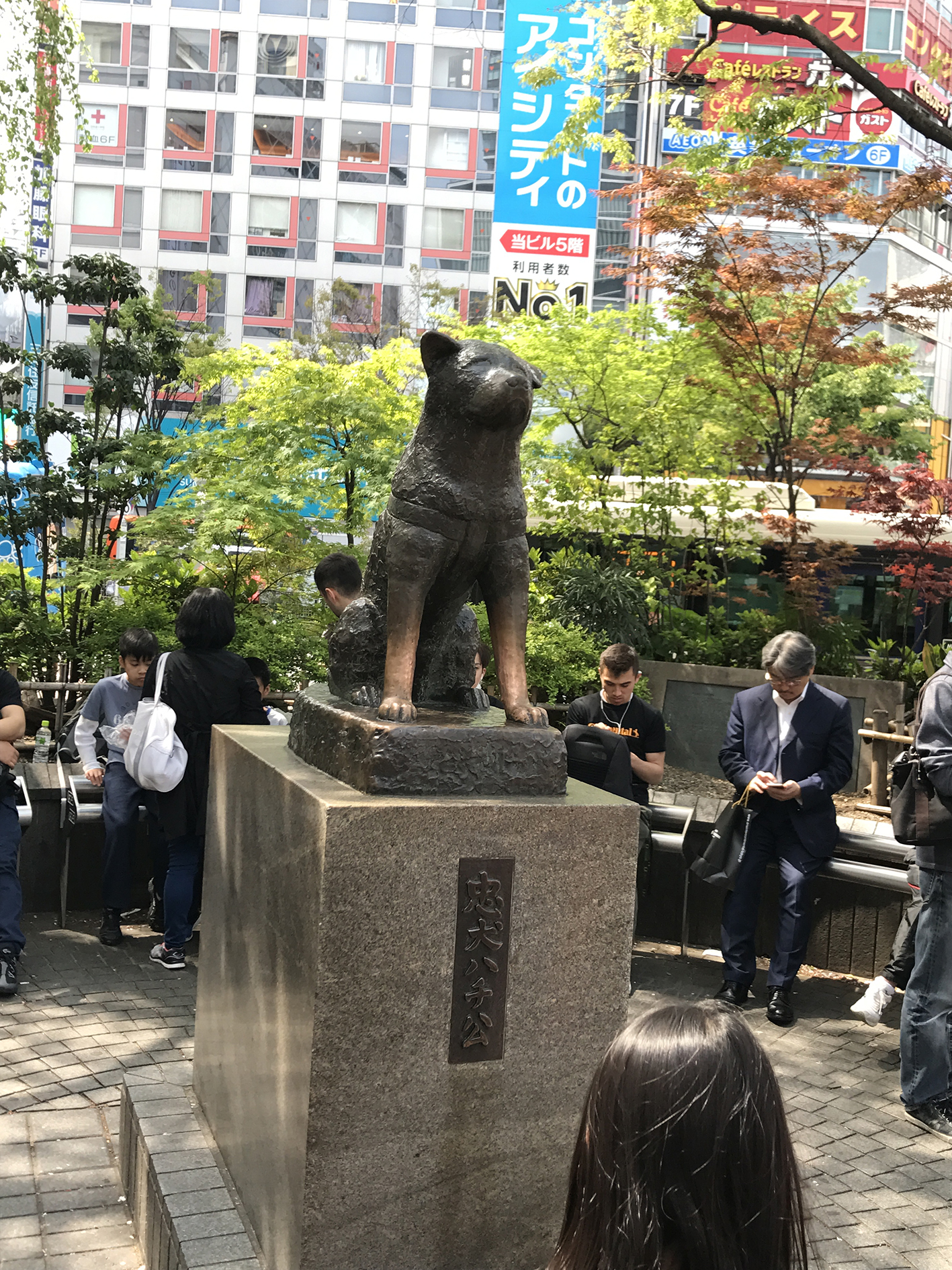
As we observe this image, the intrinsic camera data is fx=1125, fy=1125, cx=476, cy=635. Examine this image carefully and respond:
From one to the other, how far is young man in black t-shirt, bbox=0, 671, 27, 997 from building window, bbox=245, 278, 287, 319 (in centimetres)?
3226

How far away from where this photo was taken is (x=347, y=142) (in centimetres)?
3603

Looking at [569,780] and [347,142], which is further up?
[347,142]

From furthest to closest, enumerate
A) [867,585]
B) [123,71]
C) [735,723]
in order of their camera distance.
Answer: [123,71] → [867,585] → [735,723]

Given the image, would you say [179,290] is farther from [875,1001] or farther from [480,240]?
[875,1001]

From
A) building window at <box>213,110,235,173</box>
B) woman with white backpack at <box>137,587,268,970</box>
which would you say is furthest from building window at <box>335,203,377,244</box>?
woman with white backpack at <box>137,587,268,970</box>

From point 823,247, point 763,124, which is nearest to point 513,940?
point 763,124

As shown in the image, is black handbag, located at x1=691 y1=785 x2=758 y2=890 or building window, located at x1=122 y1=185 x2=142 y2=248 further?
building window, located at x1=122 y1=185 x2=142 y2=248

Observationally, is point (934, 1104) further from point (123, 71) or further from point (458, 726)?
point (123, 71)

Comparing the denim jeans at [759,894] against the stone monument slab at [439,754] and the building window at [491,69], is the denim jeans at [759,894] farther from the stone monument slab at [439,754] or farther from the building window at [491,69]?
the building window at [491,69]

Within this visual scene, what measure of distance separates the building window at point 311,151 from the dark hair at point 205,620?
33.5 metres

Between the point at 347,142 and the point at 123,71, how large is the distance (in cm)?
733

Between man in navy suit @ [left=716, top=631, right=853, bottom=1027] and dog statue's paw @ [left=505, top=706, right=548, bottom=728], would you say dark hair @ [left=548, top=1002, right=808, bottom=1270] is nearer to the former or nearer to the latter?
dog statue's paw @ [left=505, top=706, right=548, bottom=728]

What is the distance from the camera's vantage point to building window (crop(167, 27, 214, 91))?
35.6 m

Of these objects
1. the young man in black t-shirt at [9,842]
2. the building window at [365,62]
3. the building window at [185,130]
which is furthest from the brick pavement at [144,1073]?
the building window at [365,62]
